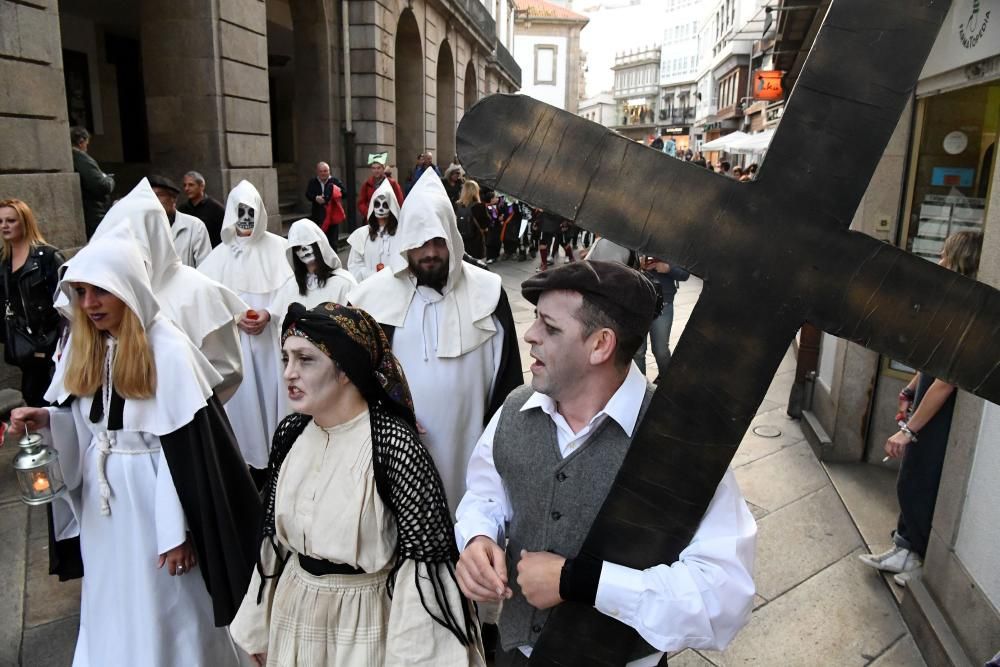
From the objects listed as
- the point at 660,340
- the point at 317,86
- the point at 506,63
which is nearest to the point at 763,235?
the point at 660,340

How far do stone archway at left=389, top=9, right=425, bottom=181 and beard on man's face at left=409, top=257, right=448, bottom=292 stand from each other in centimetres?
1820

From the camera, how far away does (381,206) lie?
724cm

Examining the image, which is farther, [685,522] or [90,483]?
[90,483]

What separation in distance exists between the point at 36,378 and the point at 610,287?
502 centimetres

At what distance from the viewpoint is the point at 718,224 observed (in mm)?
1177

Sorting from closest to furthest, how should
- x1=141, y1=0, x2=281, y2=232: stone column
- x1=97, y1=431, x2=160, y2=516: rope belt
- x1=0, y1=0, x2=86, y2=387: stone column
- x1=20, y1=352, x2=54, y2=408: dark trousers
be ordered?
x1=97, y1=431, x2=160, y2=516: rope belt
x1=20, y1=352, x2=54, y2=408: dark trousers
x1=0, y1=0, x2=86, y2=387: stone column
x1=141, y1=0, x2=281, y2=232: stone column

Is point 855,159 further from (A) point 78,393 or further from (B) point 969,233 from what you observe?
(B) point 969,233

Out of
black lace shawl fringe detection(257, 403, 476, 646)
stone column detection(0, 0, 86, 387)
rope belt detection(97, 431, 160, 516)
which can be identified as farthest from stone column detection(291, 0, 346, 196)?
black lace shawl fringe detection(257, 403, 476, 646)

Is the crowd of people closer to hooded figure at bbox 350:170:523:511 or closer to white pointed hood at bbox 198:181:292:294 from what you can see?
hooded figure at bbox 350:170:523:511

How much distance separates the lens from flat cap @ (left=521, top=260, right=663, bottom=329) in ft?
5.25

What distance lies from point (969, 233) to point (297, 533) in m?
3.43

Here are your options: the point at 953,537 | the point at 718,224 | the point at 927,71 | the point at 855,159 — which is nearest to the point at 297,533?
the point at 718,224

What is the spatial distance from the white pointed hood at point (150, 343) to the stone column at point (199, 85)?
26.8ft

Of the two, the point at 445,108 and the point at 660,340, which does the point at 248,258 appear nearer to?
the point at 660,340
